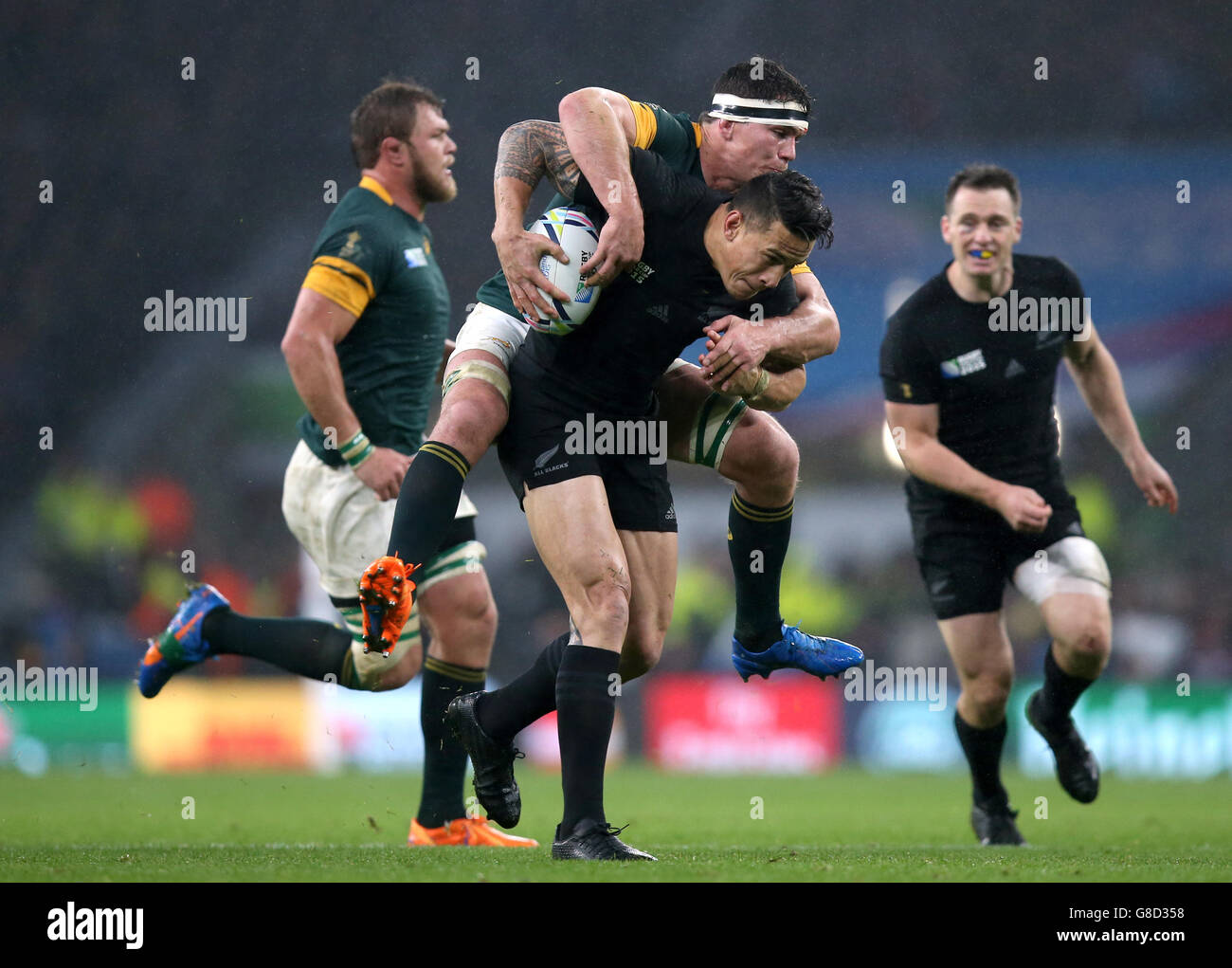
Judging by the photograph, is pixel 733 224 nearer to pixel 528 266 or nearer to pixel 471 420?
Answer: pixel 528 266

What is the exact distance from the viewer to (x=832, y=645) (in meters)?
4.65

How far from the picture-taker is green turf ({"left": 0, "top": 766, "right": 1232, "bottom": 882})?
3.79 m

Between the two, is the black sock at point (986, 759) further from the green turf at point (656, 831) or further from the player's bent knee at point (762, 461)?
the player's bent knee at point (762, 461)

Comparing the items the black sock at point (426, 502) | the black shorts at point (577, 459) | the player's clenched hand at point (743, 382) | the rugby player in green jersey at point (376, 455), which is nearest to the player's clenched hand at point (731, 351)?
the player's clenched hand at point (743, 382)

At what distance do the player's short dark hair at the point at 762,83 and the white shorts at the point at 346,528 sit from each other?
75.1 inches

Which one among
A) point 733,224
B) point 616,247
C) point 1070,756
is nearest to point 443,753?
point 616,247

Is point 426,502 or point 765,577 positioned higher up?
point 426,502

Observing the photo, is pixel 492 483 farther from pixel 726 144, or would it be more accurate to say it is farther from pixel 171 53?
pixel 726 144

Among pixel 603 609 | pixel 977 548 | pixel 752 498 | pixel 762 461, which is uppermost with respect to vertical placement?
pixel 762 461

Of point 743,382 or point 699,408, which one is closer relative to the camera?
point 743,382

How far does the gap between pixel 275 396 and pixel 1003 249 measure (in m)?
10.4

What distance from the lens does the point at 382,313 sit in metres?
5.66

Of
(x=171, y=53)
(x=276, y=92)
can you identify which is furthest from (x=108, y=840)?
(x=171, y=53)

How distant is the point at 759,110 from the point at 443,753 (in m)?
2.62
